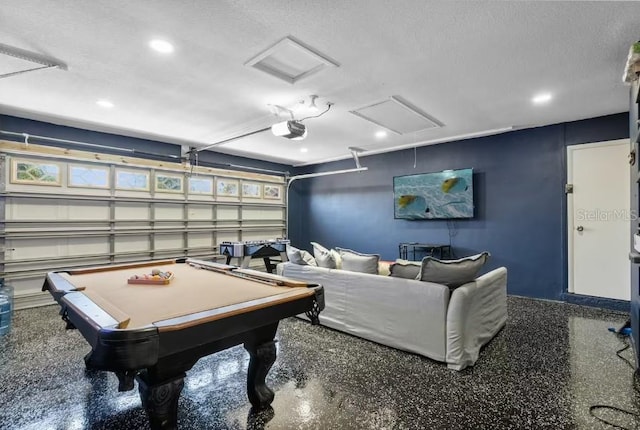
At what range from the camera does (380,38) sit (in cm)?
244

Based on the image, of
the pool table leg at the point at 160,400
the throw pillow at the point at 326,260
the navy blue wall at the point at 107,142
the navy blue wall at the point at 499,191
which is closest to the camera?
the pool table leg at the point at 160,400

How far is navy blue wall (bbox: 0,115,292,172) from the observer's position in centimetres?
432

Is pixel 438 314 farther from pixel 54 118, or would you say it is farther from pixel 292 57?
pixel 54 118

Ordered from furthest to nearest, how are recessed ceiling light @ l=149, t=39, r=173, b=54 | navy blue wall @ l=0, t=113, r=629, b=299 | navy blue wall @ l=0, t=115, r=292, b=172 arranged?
navy blue wall @ l=0, t=113, r=629, b=299 < navy blue wall @ l=0, t=115, r=292, b=172 < recessed ceiling light @ l=149, t=39, r=173, b=54

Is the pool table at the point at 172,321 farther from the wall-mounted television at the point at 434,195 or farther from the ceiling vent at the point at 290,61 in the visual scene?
the wall-mounted television at the point at 434,195

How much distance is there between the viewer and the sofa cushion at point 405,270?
112 inches

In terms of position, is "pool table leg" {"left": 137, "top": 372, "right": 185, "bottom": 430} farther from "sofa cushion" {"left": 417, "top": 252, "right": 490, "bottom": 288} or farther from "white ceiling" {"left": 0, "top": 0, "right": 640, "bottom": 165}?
"white ceiling" {"left": 0, "top": 0, "right": 640, "bottom": 165}

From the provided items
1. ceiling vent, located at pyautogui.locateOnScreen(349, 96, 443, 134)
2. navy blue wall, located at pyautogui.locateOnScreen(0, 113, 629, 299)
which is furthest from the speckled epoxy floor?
ceiling vent, located at pyautogui.locateOnScreen(349, 96, 443, 134)

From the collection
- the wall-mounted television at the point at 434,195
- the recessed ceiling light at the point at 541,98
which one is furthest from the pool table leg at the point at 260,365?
the wall-mounted television at the point at 434,195

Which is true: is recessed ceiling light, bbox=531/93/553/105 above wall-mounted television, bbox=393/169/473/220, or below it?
above

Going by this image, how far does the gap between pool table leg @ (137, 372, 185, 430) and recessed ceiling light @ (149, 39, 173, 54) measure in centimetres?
235

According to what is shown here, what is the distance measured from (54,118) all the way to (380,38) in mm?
4515

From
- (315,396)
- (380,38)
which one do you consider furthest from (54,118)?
(315,396)

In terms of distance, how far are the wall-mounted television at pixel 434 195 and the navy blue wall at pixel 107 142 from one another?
11.4 ft
